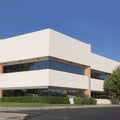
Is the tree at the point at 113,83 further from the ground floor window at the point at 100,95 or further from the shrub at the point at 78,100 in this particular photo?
the shrub at the point at 78,100

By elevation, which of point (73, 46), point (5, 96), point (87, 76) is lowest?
point (5, 96)

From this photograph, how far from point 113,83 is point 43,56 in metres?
18.6

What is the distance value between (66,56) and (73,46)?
2.78 metres

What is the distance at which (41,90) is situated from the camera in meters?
48.9

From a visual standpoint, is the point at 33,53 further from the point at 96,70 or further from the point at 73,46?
the point at 96,70

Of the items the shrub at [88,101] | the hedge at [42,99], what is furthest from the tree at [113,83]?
the hedge at [42,99]

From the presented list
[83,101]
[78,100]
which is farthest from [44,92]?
[83,101]

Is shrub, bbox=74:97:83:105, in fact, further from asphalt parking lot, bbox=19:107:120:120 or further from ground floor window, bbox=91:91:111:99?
asphalt parking lot, bbox=19:107:120:120

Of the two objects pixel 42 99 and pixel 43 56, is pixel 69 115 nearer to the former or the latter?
pixel 42 99

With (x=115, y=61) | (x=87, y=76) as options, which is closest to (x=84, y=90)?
(x=87, y=76)

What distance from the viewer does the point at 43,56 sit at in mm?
48250

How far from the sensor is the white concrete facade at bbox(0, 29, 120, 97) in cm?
4816

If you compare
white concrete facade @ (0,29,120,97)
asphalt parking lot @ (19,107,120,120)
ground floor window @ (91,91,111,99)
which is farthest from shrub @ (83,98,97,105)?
asphalt parking lot @ (19,107,120,120)

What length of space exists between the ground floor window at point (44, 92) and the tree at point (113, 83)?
774 cm
